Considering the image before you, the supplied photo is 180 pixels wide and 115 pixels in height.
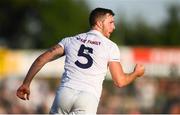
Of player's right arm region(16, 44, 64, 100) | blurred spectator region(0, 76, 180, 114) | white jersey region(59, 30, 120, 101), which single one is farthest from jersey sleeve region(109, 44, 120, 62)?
blurred spectator region(0, 76, 180, 114)

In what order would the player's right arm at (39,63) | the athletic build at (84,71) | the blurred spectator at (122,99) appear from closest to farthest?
1. the athletic build at (84,71)
2. the player's right arm at (39,63)
3. the blurred spectator at (122,99)

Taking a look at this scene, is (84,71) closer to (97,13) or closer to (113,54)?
(113,54)

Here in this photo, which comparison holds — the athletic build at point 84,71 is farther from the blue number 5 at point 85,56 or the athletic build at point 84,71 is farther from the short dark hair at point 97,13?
the short dark hair at point 97,13

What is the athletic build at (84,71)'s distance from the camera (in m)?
8.66

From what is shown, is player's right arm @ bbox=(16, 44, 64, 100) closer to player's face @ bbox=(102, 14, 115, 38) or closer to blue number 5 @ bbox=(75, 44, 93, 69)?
blue number 5 @ bbox=(75, 44, 93, 69)

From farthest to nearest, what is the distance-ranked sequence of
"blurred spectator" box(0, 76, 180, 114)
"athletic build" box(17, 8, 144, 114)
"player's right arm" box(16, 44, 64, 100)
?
"blurred spectator" box(0, 76, 180, 114), "player's right arm" box(16, 44, 64, 100), "athletic build" box(17, 8, 144, 114)

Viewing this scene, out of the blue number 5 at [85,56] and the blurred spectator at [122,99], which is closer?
the blue number 5 at [85,56]

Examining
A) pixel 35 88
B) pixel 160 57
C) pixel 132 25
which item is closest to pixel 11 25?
pixel 132 25

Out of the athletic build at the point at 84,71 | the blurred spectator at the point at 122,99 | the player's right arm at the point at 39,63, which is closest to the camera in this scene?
the athletic build at the point at 84,71

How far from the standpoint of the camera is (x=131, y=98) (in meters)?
22.3

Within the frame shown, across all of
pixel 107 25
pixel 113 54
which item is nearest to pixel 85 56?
pixel 113 54

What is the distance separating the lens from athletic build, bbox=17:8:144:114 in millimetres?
8664

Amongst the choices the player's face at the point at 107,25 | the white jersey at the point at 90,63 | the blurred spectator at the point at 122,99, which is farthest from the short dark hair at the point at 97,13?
the blurred spectator at the point at 122,99

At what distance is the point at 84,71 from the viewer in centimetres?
873
